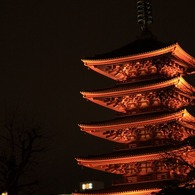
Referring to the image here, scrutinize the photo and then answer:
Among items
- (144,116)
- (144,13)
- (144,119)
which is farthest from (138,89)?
(144,13)

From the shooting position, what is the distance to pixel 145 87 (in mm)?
44125

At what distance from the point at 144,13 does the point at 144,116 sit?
12.6 meters

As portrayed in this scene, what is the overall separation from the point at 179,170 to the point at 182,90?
696cm

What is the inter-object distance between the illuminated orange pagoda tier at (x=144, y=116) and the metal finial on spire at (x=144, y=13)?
3854 millimetres

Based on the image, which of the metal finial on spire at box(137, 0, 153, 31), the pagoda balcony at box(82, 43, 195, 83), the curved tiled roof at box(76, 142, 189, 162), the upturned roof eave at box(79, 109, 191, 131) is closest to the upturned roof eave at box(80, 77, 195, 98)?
the pagoda balcony at box(82, 43, 195, 83)

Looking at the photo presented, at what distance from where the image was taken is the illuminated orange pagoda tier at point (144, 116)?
140 feet

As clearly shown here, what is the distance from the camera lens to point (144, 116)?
4381cm

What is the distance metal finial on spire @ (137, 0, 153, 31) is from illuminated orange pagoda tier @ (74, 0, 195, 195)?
3.85m

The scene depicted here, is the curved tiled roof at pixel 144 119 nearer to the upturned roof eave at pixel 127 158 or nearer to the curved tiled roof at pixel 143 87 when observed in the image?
the curved tiled roof at pixel 143 87

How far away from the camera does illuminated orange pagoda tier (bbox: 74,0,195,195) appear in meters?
42.6

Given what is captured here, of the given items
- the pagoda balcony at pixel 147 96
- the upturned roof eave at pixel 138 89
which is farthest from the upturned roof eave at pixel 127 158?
the upturned roof eave at pixel 138 89

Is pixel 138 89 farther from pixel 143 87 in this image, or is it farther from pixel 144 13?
pixel 144 13

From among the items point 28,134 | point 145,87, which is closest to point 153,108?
point 145,87

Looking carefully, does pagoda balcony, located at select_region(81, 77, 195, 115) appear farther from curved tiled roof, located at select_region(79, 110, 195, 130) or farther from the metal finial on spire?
the metal finial on spire
